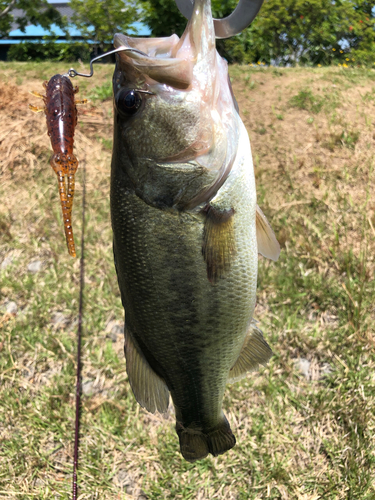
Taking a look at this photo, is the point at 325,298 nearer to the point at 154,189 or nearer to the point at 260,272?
the point at 260,272

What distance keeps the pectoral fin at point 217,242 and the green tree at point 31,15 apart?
1152 centimetres

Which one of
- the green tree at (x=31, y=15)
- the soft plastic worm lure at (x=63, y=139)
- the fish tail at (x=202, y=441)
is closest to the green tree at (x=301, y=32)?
the green tree at (x=31, y=15)

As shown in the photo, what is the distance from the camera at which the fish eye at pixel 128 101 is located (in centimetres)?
119

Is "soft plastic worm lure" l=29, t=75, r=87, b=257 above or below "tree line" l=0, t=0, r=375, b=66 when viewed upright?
above

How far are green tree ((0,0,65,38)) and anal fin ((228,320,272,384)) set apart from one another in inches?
456

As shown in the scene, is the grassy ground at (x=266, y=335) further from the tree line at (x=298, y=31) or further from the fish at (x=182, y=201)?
the tree line at (x=298, y=31)

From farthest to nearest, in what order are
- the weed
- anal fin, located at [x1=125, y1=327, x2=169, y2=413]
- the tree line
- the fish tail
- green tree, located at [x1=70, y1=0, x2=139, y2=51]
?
1. green tree, located at [x1=70, y1=0, x2=139, y2=51]
2. the tree line
3. the weed
4. the fish tail
5. anal fin, located at [x1=125, y1=327, x2=169, y2=413]

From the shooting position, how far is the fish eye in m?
1.19

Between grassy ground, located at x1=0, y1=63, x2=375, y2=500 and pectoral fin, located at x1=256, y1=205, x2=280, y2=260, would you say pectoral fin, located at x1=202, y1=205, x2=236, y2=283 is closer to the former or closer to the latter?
pectoral fin, located at x1=256, y1=205, x2=280, y2=260

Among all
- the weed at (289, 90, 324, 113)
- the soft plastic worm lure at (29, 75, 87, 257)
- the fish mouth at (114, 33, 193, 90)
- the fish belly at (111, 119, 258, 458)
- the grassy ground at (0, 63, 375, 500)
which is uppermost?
the fish mouth at (114, 33, 193, 90)

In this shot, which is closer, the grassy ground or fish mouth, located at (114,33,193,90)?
fish mouth, located at (114,33,193,90)

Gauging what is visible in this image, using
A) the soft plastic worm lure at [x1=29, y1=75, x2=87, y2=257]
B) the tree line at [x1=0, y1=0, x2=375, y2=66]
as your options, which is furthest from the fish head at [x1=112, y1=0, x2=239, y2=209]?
the tree line at [x1=0, y1=0, x2=375, y2=66]

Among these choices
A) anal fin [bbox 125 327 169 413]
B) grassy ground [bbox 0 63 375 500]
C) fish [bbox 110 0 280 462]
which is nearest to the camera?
fish [bbox 110 0 280 462]

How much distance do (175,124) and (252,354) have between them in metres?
0.90
